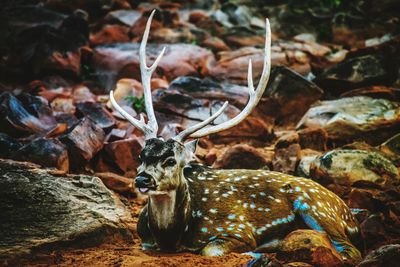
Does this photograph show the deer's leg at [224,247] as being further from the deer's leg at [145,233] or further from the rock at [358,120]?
the rock at [358,120]

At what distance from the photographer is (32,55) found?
447 inches

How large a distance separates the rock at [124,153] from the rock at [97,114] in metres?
0.94

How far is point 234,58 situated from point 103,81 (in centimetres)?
337

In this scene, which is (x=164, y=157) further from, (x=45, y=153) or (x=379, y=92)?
(x=379, y=92)

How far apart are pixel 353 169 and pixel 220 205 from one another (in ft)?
6.86

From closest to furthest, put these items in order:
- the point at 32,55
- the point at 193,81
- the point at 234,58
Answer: the point at 193,81 → the point at 32,55 → the point at 234,58

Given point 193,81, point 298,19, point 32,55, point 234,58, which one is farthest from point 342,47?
point 32,55

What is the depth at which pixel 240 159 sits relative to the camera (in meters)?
6.84

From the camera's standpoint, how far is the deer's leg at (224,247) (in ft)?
14.1

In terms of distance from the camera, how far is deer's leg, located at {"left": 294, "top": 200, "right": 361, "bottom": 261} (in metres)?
4.37

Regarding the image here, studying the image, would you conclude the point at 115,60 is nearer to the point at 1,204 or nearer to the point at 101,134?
the point at 101,134

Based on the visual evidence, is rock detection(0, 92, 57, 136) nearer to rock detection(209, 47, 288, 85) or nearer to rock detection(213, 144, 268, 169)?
rock detection(213, 144, 268, 169)

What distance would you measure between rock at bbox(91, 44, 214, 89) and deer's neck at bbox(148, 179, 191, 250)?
7.19m

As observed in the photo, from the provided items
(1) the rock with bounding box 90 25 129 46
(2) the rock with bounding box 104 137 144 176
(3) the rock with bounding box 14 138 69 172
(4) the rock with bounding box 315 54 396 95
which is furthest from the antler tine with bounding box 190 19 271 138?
(1) the rock with bounding box 90 25 129 46
